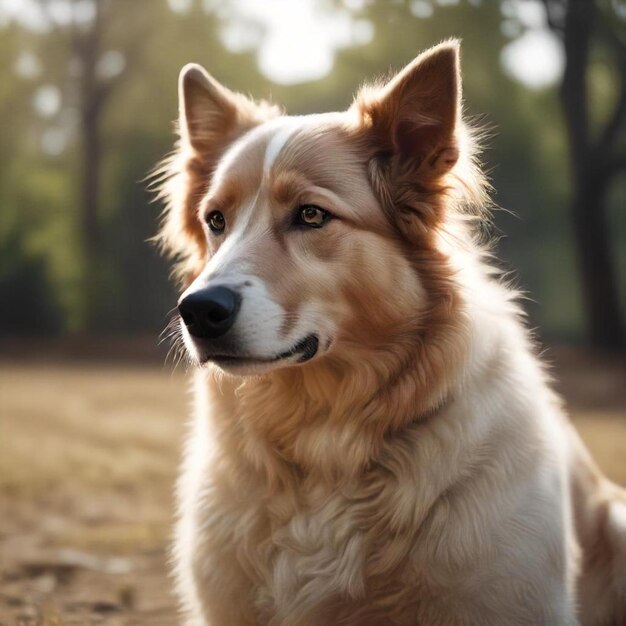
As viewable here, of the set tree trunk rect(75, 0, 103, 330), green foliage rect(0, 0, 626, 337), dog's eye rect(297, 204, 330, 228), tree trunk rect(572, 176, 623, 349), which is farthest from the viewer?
tree trunk rect(75, 0, 103, 330)

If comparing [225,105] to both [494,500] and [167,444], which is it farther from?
[167,444]

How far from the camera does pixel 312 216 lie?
3.37 m

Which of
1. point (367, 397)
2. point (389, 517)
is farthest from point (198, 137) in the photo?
point (389, 517)

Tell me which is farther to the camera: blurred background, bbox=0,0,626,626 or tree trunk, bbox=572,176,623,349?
tree trunk, bbox=572,176,623,349

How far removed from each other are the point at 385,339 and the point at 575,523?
124 centimetres

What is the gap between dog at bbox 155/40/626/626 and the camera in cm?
314

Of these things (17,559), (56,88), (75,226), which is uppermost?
(56,88)

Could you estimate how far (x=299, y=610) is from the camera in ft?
10.5

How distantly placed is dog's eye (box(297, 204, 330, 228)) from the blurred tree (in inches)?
515

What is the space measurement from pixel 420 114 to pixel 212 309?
1152 millimetres

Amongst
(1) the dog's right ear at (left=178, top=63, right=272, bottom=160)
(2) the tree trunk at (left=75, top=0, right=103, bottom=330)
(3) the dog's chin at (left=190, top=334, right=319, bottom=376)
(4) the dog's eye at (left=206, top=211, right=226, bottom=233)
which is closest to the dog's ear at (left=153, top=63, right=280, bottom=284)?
(1) the dog's right ear at (left=178, top=63, right=272, bottom=160)

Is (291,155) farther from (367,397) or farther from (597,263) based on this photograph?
(597,263)

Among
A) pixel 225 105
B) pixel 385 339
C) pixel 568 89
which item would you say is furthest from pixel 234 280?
pixel 568 89

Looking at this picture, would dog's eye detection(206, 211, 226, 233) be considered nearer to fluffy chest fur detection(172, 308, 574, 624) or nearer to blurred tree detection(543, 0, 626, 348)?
fluffy chest fur detection(172, 308, 574, 624)
